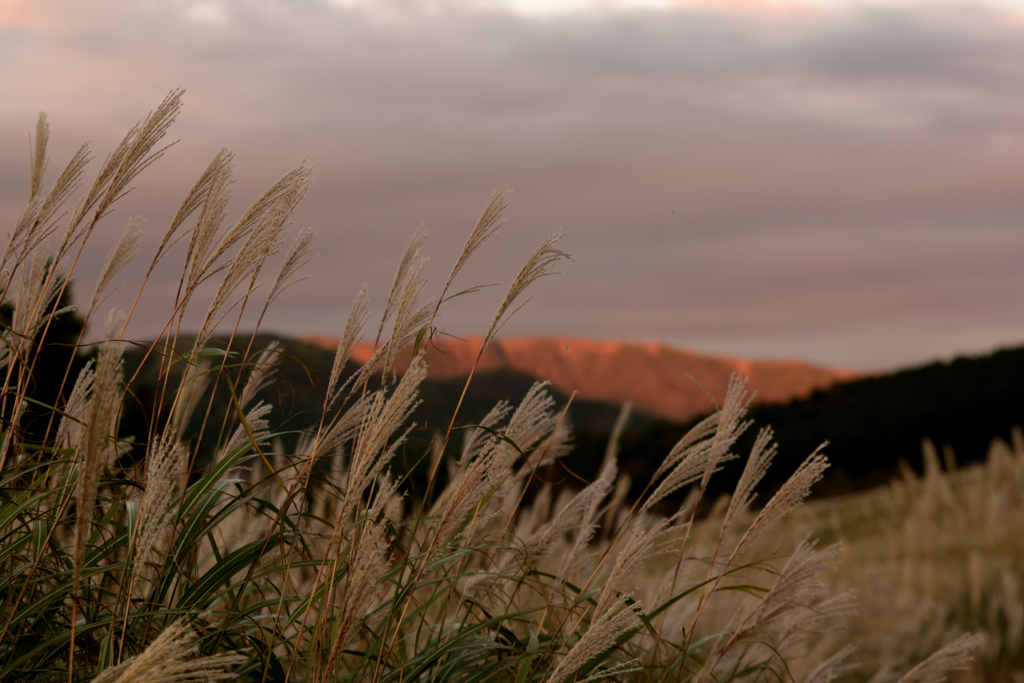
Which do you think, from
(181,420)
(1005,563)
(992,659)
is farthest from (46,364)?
(1005,563)

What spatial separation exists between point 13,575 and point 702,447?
4.61ft

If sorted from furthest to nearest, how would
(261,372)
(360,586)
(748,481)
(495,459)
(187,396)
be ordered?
(187,396) < (261,372) < (748,481) < (495,459) < (360,586)

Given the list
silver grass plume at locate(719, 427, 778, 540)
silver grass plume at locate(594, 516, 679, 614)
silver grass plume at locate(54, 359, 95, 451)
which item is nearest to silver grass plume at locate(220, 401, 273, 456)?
silver grass plume at locate(54, 359, 95, 451)

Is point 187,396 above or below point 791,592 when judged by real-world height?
above

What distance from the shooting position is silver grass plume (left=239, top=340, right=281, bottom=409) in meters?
1.97

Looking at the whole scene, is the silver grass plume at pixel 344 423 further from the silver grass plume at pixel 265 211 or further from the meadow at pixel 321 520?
the silver grass plume at pixel 265 211

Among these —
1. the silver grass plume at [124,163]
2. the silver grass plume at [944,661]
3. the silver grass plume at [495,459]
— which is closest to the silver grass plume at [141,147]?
the silver grass plume at [124,163]

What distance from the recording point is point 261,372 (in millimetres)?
2029

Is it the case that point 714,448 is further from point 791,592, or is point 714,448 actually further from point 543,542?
point 543,542

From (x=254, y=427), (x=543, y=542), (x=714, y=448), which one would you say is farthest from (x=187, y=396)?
(x=714, y=448)

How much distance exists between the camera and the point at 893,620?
192 inches

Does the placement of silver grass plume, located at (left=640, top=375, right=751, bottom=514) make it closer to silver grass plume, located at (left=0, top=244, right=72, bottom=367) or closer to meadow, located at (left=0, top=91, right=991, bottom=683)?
meadow, located at (left=0, top=91, right=991, bottom=683)

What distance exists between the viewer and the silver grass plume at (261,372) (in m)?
1.97

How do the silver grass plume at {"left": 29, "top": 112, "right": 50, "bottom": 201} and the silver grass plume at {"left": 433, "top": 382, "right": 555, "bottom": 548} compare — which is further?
the silver grass plume at {"left": 29, "top": 112, "right": 50, "bottom": 201}
